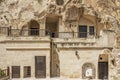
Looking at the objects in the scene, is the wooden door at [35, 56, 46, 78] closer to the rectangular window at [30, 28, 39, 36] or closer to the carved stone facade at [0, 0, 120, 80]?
the carved stone facade at [0, 0, 120, 80]

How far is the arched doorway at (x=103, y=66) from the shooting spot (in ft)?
96.6

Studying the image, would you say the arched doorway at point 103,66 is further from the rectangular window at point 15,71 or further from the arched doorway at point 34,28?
the arched doorway at point 34,28

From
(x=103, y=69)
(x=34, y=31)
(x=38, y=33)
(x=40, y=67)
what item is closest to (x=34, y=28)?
(x=34, y=31)

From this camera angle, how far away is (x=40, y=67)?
1159 inches

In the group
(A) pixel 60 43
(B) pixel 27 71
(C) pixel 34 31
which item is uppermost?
(C) pixel 34 31

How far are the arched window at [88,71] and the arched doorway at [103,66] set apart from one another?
1.02 meters

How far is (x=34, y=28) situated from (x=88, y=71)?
1012cm

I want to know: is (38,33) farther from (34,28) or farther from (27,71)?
(27,71)

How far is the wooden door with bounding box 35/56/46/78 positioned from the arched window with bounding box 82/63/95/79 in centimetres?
418

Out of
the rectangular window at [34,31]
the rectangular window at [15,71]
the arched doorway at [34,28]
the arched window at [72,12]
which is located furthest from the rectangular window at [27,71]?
the arched window at [72,12]

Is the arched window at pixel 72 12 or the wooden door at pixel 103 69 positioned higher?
the arched window at pixel 72 12

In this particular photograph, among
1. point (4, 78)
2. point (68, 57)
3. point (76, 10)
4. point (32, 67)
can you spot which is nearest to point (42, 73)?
point (32, 67)

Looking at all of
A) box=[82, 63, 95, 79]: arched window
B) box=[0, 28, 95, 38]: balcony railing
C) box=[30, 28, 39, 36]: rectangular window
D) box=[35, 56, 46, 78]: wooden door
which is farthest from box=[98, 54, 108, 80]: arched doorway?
box=[30, 28, 39, 36]: rectangular window

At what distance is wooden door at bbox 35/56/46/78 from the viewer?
29.3 metres
